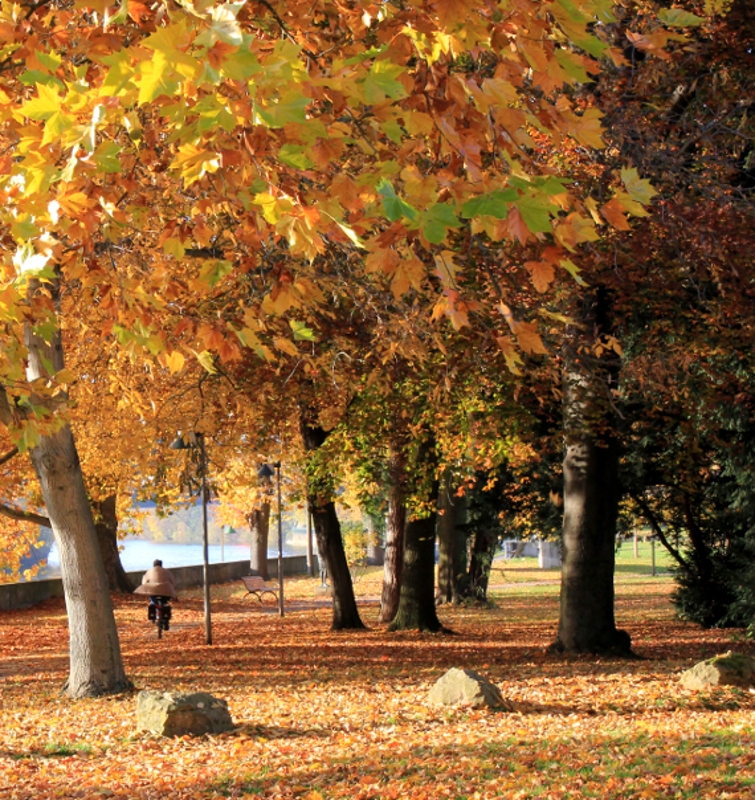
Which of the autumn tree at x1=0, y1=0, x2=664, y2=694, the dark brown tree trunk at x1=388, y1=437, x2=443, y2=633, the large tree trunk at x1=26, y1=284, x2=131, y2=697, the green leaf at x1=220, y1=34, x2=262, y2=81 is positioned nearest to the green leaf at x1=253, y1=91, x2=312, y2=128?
the autumn tree at x1=0, y1=0, x2=664, y2=694

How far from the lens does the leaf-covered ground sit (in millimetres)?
6742

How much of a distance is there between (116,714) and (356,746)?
2865 millimetres

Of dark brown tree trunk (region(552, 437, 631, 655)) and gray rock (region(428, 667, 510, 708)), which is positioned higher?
dark brown tree trunk (region(552, 437, 631, 655))

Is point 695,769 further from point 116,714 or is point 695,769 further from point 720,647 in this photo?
point 720,647

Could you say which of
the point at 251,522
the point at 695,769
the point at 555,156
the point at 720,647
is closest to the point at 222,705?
the point at 695,769

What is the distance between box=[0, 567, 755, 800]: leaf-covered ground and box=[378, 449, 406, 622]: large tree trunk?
2.59 metres

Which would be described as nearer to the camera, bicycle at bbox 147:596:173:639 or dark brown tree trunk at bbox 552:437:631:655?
dark brown tree trunk at bbox 552:437:631:655

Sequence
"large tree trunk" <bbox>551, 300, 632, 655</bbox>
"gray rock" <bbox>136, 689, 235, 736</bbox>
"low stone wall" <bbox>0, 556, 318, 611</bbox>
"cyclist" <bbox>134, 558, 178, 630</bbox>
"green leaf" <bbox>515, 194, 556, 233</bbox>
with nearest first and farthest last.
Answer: "green leaf" <bbox>515, 194, 556, 233</bbox>
"gray rock" <bbox>136, 689, 235, 736</bbox>
"large tree trunk" <bbox>551, 300, 632, 655</bbox>
"cyclist" <bbox>134, 558, 178, 630</bbox>
"low stone wall" <bbox>0, 556, 318, 611</bbox>

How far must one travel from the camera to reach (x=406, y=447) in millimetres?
16000

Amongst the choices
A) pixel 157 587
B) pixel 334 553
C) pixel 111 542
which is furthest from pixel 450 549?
pixel 111 542

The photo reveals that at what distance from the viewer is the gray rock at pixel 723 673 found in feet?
34.5

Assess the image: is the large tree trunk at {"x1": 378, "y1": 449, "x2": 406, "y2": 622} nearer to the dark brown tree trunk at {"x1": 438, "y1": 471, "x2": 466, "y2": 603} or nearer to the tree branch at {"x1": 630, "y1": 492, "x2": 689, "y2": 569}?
the dark brown tree trunk at {"x1": 438, "y1": 471, "x2": 466, "y2": 603}

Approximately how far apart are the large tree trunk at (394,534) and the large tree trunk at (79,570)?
6924 millimetres

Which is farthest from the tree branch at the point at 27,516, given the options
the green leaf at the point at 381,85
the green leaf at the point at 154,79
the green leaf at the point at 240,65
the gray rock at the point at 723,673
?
the green leaf at the point at 240,65
